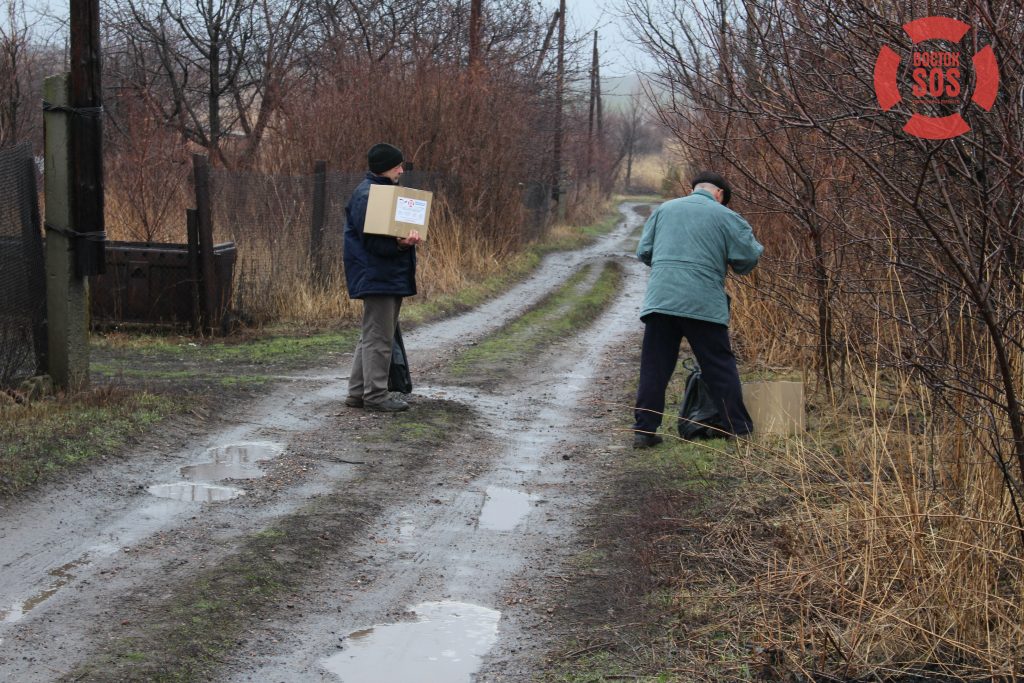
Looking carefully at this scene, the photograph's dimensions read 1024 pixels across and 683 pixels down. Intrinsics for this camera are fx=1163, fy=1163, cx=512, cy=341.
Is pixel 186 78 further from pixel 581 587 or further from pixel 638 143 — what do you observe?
pixel 638 143

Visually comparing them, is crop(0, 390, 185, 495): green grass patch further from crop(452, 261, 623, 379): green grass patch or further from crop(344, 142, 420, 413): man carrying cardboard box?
crop(452, 261, 623, 379): green grass patch

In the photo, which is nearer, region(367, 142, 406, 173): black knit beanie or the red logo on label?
the red logo on label

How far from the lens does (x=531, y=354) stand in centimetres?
1262

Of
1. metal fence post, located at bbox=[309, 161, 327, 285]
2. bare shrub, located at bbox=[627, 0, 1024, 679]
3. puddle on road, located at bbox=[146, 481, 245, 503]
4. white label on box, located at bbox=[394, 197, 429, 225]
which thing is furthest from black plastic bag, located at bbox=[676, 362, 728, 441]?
metal fence post, located at bbox=[309, 161, 327, 285]

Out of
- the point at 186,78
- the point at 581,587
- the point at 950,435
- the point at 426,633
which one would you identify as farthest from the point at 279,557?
the point at 186,78

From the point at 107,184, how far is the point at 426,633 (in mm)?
12687

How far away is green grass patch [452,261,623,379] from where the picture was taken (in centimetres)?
1164

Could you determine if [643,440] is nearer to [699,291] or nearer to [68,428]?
[699,291]

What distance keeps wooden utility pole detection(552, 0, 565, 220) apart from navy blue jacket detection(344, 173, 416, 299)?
22.2 metres

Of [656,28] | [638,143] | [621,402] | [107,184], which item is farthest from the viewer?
[638,143]

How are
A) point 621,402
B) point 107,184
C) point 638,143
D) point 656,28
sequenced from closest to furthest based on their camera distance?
point 656,28 → point 621,402 → point 107,184 → point 638,143

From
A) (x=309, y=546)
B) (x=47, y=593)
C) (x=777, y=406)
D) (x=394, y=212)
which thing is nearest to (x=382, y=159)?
(x=394, y=212)

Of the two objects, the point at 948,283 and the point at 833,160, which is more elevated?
the point at 833,160

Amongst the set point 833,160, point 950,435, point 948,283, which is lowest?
point 950,435
